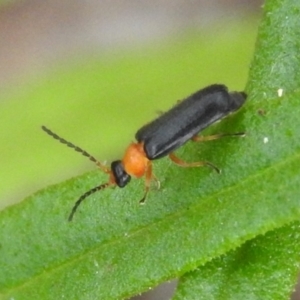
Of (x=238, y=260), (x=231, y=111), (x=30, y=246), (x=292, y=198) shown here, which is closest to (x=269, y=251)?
(x=238, y=260)

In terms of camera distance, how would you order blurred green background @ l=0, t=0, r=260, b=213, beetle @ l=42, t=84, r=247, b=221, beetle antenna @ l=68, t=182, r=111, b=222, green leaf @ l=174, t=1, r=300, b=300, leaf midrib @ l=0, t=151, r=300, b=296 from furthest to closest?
blurred green background @ l=0, t=0, r=260, b=213
beetle antenna @ l=68, t=182, r=111, b=222
beetle @ l=42, t=84, r=247, b=221
green leaf @ l=174, t=1, r=300, b=300
leaf midrib @ l=0, t=151, r=300, b=296

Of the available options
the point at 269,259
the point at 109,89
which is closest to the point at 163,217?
the point at 269,259

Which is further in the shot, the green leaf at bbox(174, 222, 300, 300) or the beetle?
the beetle

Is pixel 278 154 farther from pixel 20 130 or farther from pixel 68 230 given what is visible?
pixel 20 130

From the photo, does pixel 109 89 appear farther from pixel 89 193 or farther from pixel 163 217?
pixel 163 217

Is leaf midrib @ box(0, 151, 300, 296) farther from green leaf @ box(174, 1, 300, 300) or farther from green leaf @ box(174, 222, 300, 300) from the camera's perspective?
green leaf @ box(174, 222, 300, 300)

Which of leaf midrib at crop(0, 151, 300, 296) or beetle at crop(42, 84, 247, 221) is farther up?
beetle at crop(42, 84, 247, 221)

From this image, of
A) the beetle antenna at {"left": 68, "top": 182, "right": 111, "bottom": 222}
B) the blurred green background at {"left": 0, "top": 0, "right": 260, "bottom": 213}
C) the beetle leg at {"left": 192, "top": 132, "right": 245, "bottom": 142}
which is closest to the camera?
the beetle leg at {"left": 192, "top": 132, "right": 245, "bottom": 142}

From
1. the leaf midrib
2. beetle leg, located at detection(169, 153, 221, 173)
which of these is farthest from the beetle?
the leaf midrib
